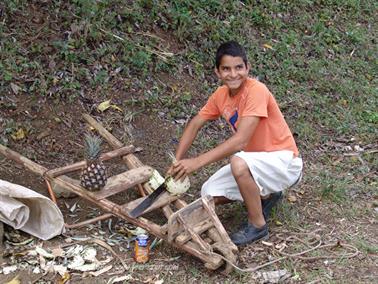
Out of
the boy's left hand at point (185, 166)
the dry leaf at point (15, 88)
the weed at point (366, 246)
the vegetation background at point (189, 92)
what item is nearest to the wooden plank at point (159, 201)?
the boy's left hand at point (185, 166)

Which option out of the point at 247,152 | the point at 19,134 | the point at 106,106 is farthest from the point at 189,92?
the point at 247,152

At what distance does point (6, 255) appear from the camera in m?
3.64

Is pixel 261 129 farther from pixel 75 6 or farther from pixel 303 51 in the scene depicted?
pixel 303 51

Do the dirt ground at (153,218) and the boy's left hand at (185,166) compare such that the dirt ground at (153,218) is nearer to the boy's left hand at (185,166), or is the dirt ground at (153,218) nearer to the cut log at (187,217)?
the cut log at (187,217)

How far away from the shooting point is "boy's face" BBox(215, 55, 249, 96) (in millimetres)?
3945

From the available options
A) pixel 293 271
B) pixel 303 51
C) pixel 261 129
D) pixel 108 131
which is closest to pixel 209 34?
pixel 303 51

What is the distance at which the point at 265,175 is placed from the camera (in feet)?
13.0

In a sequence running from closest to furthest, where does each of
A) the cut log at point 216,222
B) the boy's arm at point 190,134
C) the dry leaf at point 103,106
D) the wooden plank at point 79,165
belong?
the cut log at point 216,222, the wooden plank at point 79,165, the boy's arm at point 190,134, the dry leaf at point 103,106

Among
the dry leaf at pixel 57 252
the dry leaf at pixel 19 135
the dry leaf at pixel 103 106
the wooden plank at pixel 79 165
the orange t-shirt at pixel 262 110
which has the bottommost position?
the dry leaf at pixel 57 252

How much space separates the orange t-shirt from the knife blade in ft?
2.28

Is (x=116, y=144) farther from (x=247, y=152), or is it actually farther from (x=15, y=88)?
(x=247, y=152)

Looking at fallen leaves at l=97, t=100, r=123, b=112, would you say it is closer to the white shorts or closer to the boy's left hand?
the white shorts

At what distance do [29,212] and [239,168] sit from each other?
1.47 metres

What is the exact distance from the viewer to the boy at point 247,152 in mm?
3814
